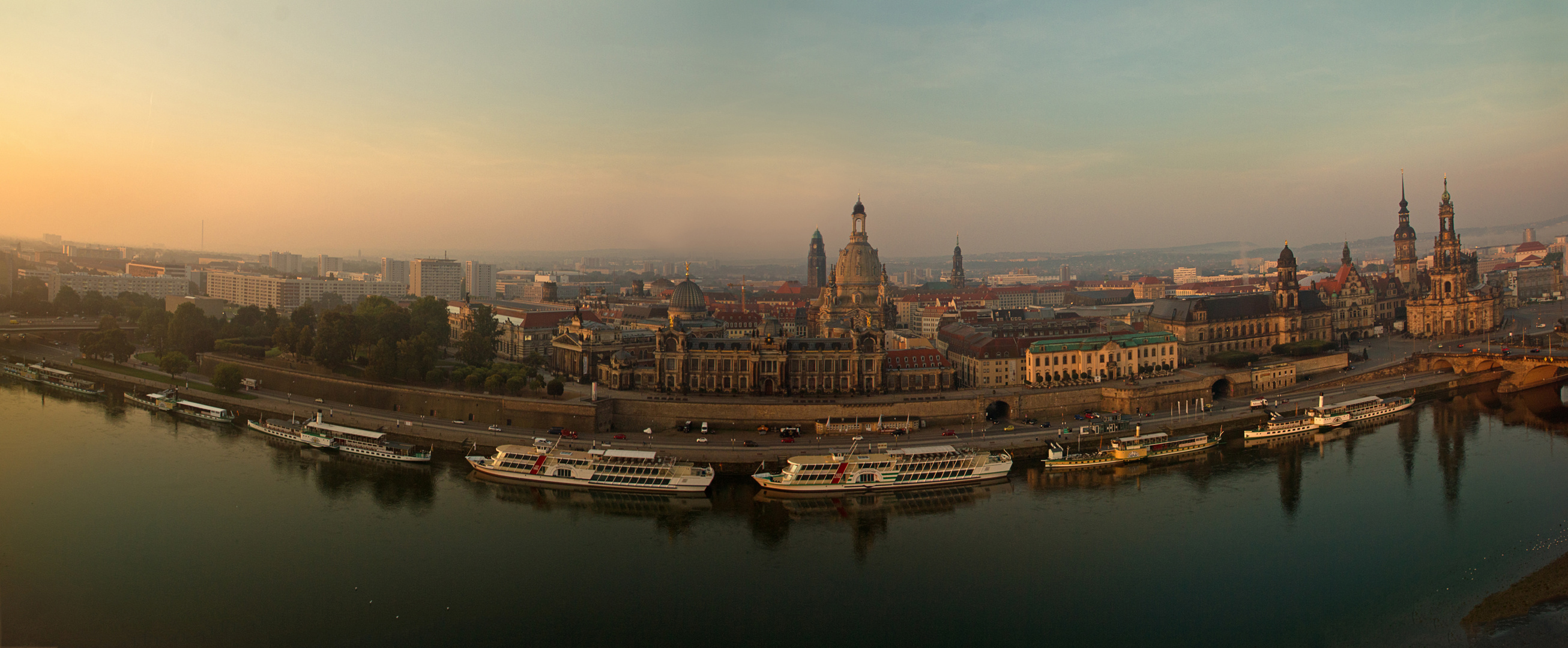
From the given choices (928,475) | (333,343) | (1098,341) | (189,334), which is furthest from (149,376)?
(1098,341)

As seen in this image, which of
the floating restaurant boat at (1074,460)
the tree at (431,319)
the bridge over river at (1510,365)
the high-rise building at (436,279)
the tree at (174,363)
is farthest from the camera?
the high-rise building at (436,279)

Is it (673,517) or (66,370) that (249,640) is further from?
(66,370)

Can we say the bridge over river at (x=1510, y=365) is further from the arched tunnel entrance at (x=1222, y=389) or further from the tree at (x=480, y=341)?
the tree at (x=480, y=341)

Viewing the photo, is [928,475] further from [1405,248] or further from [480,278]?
[480,278]

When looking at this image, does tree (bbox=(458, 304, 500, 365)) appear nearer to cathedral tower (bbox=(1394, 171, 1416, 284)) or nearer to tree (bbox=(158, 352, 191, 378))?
tree (bbox=(158, 352, 191, 378))

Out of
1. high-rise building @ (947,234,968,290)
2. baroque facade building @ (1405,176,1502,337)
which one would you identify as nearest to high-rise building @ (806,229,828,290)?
high-rise building @ (947,234,968,290)

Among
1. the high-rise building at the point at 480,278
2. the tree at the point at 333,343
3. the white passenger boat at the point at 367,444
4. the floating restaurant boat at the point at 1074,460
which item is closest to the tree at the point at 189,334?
the tree at the point at 333,343

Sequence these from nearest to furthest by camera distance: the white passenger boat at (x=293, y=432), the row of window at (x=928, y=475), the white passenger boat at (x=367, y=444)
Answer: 1. the row of window at (x=928, y=475)
2. the white passenger boat at (x=367, y=444)
3. the white passenger boat at (x=293, y=432)
